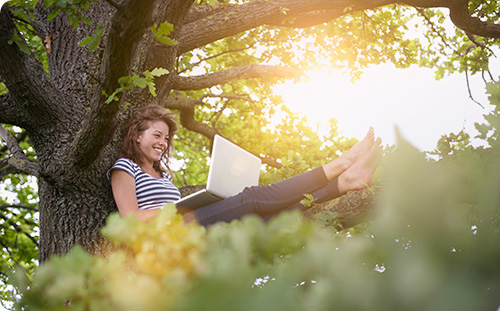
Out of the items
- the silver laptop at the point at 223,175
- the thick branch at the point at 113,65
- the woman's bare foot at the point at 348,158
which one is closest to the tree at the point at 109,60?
the thick branch at the point at 113,65

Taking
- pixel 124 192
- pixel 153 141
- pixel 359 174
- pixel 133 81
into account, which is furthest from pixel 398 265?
pixel 153 141

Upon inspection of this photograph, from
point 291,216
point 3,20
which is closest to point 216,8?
point 3,20

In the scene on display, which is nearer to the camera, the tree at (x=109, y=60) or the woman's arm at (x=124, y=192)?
the tree at (x=109, y=60)

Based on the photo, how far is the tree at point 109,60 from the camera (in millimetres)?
2752

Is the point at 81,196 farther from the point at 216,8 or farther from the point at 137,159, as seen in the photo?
the point at 216,8

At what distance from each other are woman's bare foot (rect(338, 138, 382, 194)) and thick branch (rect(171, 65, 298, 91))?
3.03m

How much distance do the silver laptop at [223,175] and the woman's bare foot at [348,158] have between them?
1.01 m

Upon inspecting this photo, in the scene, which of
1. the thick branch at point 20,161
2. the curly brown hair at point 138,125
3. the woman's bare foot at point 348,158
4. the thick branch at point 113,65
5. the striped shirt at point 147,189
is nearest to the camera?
the thick branch at point 113,65

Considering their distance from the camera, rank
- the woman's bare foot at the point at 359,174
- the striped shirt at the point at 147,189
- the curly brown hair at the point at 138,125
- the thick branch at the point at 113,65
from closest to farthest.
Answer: the thick branch at the point at 113,65 → the woman's bare foot at the point at 359,174 → the striped shirt at the point at 147,189 → the curly brown hair at the point at 138,125

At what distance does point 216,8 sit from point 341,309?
5.44m

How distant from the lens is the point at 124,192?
3.89 metres

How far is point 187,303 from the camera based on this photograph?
0.40 meters

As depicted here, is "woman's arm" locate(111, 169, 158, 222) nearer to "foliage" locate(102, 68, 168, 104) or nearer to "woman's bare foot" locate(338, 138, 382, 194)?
"foliage" locate(102, 68, 168, 104)

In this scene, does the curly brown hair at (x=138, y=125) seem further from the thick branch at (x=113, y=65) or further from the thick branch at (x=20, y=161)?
the thick branch at (x=20, y=161)
